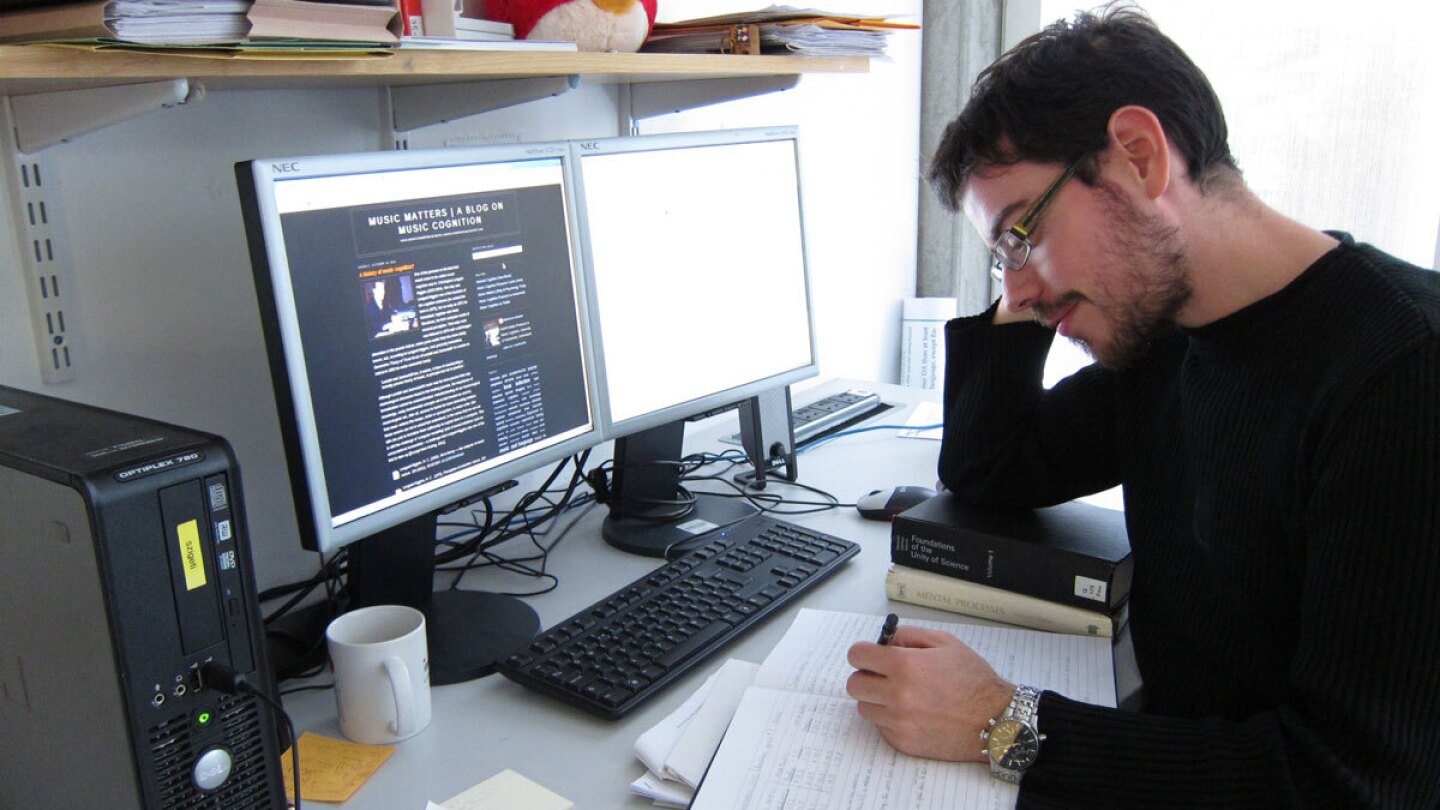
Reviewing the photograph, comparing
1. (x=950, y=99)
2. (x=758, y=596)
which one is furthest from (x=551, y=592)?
(x=950, y=99)

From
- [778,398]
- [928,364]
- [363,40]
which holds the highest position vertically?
[363,40]

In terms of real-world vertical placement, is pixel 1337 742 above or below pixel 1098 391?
below

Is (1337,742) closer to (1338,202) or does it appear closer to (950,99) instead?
(1338,202)

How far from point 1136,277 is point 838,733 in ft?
1.64

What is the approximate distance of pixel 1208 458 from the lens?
1032 mm

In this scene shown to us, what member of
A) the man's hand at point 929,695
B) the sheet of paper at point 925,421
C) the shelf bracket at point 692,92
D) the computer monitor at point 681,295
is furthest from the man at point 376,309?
the sheet of paper at point 925,421

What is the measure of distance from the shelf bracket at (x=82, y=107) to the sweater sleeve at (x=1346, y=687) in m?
0.86

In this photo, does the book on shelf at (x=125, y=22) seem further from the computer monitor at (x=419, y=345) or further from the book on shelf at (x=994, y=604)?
the book on shelf at (x=994, y=604)

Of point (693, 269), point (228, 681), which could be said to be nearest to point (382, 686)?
point (228, 681)

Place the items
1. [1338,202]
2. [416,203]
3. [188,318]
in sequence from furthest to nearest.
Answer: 1. [1338,202]
2. [188,318]
3. [416,203]

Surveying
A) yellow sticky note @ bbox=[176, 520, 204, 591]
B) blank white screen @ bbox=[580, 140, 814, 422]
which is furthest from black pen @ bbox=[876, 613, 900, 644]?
yellow sticky note @ bbox=[176, 520, 204, 591]

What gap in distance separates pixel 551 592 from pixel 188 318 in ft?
1.61

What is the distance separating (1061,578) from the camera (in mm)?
1122

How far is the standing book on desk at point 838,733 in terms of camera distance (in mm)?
832
